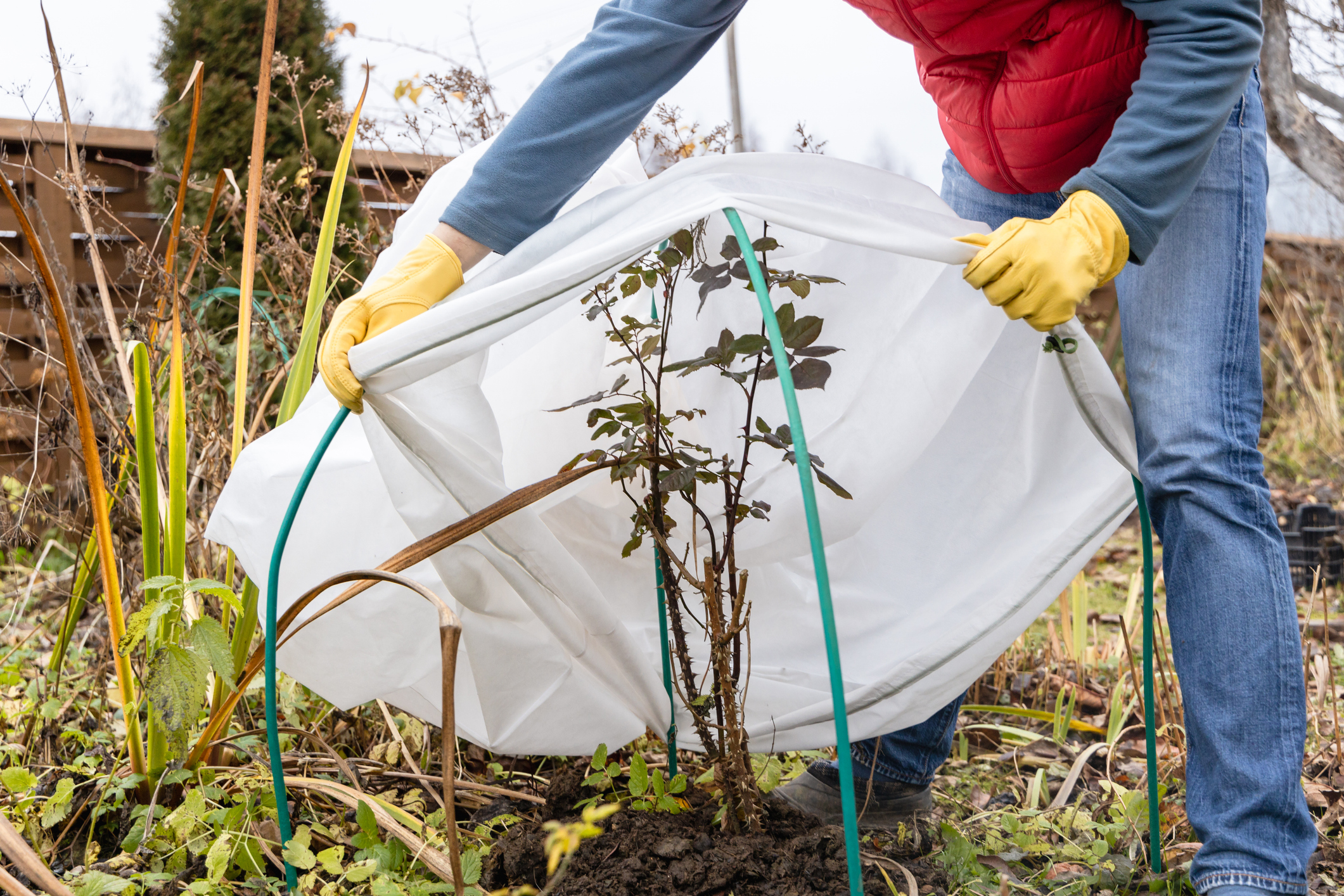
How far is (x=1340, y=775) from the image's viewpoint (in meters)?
1.45

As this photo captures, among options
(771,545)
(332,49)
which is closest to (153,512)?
(771,545)

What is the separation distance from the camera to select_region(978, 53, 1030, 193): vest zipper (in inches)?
44.6

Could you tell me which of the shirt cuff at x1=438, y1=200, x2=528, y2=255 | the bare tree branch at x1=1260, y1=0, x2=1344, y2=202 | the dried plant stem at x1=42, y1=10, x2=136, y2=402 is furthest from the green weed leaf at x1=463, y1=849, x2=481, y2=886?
the bare tree branch at x1=1260, y1=0, x2=1344, y2=202

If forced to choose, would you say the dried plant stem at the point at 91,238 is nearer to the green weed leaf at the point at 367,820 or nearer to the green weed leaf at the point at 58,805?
the green weed leaf at the point at 58,805

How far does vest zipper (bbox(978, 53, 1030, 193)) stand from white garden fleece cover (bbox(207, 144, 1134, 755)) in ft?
0.53

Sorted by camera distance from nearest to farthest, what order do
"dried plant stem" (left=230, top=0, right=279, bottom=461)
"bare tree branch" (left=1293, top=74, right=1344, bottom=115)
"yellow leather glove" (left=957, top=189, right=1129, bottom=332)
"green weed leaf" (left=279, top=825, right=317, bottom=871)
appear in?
1. "yellow leather glove" (left=957, top=189, right=1129, bottom=332)
2. "green weed leaf" (left=279, top=825, right=317, bottom=871)
3. "dried plant stem" (left=230, top=0, right=279, bottom=461)
4. "bare tree branch" (left=1293, top=74, right=1344, bottom=115)

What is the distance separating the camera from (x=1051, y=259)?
0.90 metres

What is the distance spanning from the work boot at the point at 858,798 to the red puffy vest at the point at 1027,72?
2.88 ft

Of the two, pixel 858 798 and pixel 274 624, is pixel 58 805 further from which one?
pixel 858 798

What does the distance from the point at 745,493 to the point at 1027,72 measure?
62 centimetres

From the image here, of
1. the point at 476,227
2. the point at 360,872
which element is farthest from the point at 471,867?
the point at 476,227

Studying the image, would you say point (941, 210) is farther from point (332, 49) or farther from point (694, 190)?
point (332, 49)

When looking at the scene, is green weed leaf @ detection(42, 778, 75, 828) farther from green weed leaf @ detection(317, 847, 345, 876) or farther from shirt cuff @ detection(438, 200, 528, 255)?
shirt cuff @ detection(438, 200, 528, 255)

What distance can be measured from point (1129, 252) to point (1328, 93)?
359 centimetres
